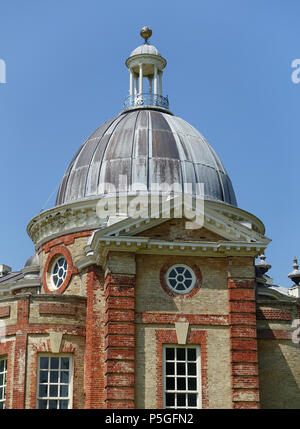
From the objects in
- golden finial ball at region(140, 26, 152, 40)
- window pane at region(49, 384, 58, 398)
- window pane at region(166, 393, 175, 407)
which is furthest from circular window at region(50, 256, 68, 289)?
golden finial ball at region(140, 26, 152, 40)

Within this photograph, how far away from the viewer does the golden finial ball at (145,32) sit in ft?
148

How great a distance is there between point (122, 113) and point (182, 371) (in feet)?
53.4

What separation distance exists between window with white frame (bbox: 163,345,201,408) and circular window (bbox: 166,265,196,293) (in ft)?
7.07

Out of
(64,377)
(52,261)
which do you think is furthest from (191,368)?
(52,261)

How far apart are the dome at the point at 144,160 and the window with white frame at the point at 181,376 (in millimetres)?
8868

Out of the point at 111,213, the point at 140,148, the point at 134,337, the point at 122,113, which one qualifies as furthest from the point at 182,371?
the point at 122,113

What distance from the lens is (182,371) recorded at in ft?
95.8

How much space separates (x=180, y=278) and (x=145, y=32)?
19.5 m

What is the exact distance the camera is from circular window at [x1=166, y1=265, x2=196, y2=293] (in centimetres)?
2998

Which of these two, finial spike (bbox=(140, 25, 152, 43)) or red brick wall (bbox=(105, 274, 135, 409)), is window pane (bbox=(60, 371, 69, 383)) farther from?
finial spike (bbox=(140, 25, 152, 43))

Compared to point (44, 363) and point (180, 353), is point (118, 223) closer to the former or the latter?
point (180, 353)

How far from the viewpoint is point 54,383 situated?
30266 millimetres
